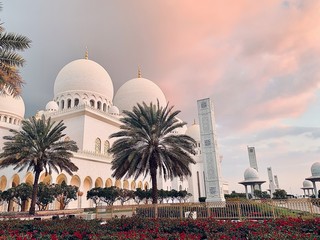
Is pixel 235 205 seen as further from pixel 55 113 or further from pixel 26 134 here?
pixel 55 113

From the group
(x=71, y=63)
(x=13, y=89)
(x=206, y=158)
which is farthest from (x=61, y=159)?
(x=71, y=63)

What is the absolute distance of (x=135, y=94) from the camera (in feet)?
156

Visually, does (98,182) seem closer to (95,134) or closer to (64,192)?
(95,134)

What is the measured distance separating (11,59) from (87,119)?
775 inches

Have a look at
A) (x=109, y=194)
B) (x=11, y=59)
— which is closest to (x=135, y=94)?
(x=109, y=194)

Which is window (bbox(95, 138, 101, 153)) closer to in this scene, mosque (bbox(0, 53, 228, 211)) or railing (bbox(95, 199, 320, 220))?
mosque (bbox(0, 53, 228, 211))

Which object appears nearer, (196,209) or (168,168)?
(196,209)

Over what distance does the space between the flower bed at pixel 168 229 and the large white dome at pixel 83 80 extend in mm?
29399

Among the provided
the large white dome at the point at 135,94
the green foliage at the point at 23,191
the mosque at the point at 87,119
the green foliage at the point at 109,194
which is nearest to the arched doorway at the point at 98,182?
the mosque at the point at 87,119

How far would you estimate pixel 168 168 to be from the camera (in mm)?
17250

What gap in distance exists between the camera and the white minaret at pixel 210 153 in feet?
74.1

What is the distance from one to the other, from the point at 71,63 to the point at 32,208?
27.6 meters

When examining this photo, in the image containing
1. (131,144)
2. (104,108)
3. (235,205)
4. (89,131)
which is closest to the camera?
(235,205)

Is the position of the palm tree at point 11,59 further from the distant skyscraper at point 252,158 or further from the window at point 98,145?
the distant skyscraper at point 252,158
